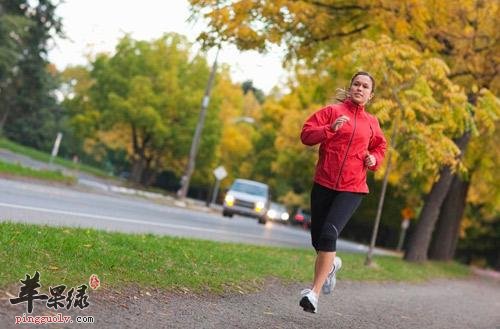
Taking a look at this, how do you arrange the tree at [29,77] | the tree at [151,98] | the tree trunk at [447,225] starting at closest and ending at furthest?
the tree trunk at [447,225] < the tree at [151,98] < the tree at [29,77]

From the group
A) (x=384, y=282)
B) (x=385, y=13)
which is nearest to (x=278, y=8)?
(x=385, y=13)

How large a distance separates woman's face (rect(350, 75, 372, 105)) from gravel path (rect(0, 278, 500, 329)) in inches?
84.3

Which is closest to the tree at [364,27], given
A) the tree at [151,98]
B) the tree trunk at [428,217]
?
the tree trunk at [428,217]

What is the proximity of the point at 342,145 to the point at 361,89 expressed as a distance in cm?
56

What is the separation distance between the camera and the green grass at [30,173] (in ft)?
64.4

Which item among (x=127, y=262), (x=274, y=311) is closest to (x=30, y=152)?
(x=127, y=262)

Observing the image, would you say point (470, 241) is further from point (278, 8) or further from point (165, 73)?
point (278, 8)

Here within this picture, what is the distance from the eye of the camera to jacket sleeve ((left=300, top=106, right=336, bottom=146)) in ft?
19.1

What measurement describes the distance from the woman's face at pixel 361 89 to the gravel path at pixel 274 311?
214 centimetres

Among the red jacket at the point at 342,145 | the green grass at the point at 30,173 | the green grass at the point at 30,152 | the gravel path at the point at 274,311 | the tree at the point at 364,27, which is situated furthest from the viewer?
the green grass at the point at 30,152

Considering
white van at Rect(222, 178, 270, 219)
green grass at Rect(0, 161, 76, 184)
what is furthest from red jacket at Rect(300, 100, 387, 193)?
white van at Rect(222, 178, 270, 219)

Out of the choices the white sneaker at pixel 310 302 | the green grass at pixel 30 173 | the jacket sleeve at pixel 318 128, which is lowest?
the white sneaker at pixel 310 302

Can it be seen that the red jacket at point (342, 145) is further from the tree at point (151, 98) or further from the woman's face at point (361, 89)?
the tree at point (151, 98)

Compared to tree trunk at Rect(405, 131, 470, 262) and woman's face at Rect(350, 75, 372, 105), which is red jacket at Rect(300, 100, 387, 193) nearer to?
woman's face at Rect(350, 75, 372, 105)
